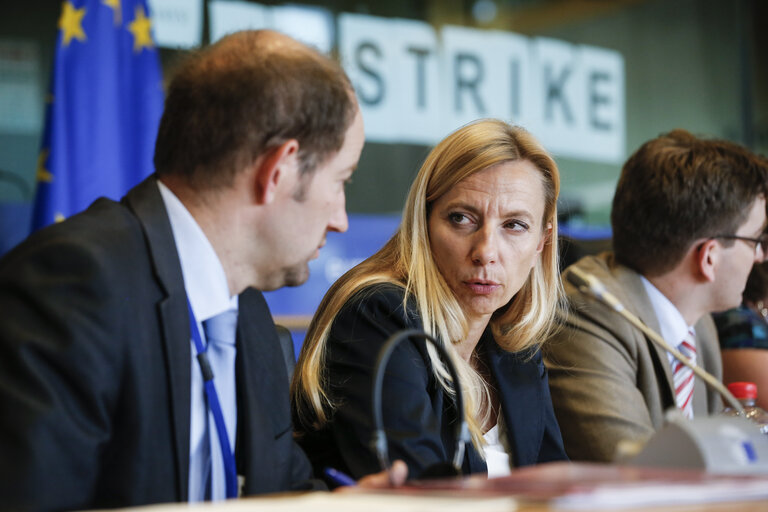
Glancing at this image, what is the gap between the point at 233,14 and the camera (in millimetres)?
4602

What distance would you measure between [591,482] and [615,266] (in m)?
1.63

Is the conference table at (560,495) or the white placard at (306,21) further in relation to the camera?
the white placard at (306,21)

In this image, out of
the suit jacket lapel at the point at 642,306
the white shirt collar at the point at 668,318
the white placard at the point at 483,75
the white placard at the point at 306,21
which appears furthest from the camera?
the white placard at the point at 483,75

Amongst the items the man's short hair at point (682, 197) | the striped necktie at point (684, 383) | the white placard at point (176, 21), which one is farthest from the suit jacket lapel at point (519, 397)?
the white placard at point (176, 21)

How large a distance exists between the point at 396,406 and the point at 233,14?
3.44 m

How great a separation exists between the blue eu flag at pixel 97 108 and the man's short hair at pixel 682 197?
1.91 metres

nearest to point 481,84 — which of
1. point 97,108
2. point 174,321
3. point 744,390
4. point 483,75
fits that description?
point 483,75

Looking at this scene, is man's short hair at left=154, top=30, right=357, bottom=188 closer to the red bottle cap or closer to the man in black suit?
the man in black suit

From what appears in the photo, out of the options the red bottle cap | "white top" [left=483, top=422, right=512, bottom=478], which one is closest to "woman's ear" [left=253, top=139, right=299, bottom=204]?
"white top" [left=483, top=422, right=512, bottom=478]

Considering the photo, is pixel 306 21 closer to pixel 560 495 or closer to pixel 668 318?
pixel 668 318

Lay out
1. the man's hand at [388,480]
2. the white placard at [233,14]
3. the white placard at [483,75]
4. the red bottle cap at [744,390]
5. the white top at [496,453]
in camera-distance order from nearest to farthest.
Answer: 1. the man's hand at [388,480]
2. the white top at [496,453]
3. the red bottle cap at [744,390]
4. the white placard at [233,14]
5. the white placard at [483,75]

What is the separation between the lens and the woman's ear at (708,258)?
238 centimetres

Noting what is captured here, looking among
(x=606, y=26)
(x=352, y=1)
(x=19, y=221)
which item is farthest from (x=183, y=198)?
(x=606, y=26)

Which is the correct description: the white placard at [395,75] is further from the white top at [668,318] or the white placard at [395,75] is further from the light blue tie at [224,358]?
the light blue tie at [224,358]
